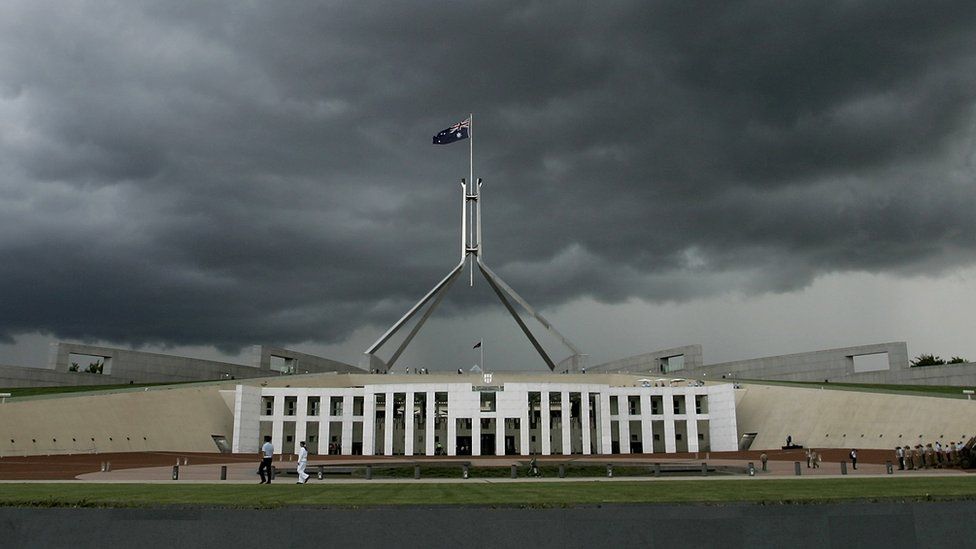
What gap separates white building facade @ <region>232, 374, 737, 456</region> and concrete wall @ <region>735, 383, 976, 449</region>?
300 centimetres

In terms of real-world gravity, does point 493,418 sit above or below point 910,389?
below

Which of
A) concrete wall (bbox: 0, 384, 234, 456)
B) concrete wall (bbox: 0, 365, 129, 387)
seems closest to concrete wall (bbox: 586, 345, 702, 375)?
concrete wall (bbox: 0, 384, 234, 456)

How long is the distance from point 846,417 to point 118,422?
4743 cm

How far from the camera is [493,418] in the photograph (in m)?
55.4

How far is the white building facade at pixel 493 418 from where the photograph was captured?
53188 mm

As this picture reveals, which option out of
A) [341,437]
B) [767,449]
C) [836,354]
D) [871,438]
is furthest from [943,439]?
[341,437]

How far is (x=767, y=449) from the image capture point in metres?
53.4

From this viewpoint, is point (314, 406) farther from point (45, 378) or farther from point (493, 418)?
point (45, 378)

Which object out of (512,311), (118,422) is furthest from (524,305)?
(118,422)

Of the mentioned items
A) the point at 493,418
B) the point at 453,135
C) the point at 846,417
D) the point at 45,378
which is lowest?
the point at 846,417

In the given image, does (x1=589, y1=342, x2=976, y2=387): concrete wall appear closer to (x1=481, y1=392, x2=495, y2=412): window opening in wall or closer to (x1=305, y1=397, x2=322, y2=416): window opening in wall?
(x1=481, y1=392, x2=495, y2=412): window opening in wall

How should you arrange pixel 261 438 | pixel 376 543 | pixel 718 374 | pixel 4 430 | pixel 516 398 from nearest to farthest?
pixel 376 543 → pixel 4 430 → pixel 516 398 → pixel 261 438 → pixel 718 374

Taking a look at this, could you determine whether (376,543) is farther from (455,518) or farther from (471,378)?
(471,378)

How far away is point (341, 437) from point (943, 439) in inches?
1599
